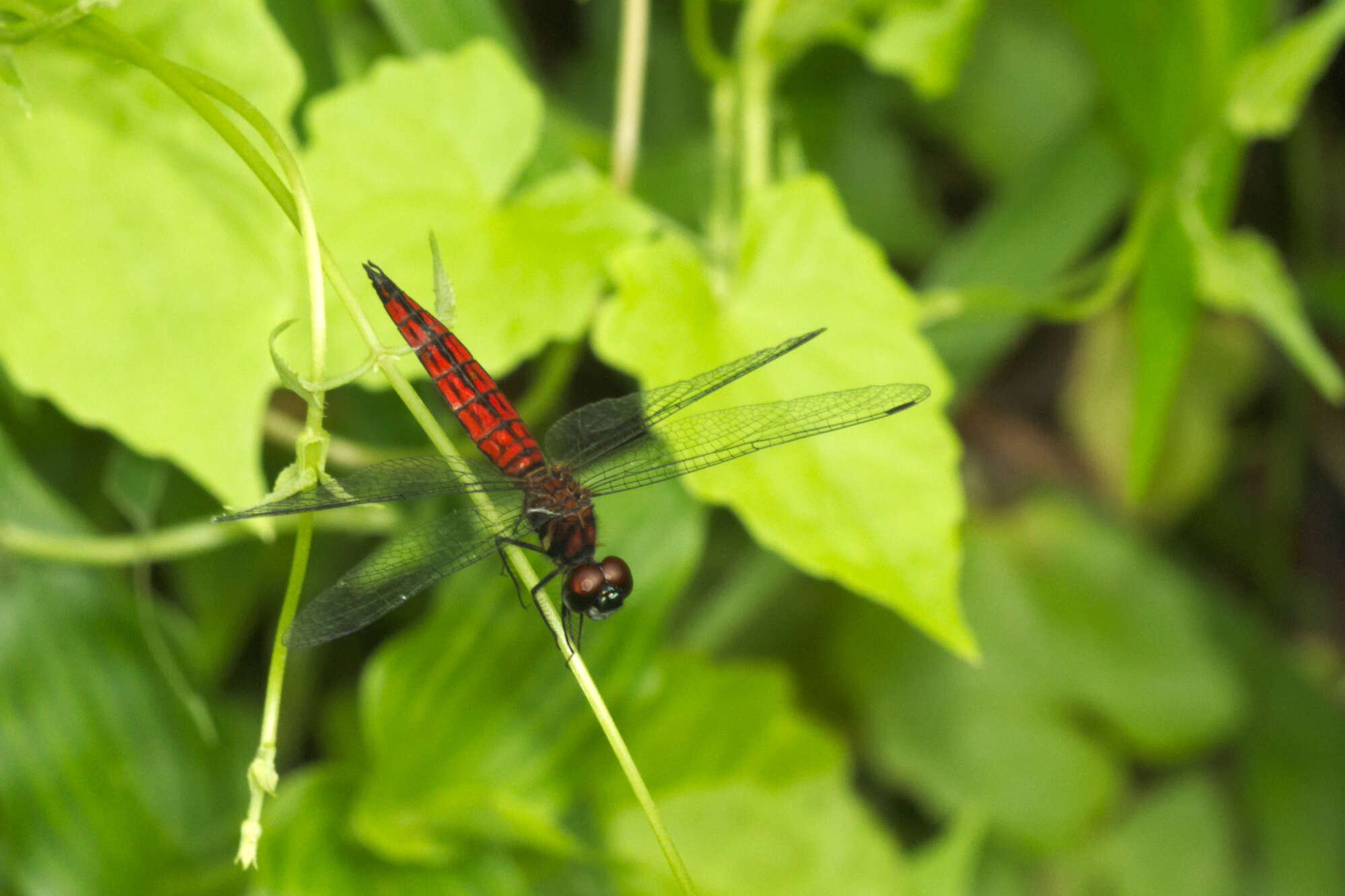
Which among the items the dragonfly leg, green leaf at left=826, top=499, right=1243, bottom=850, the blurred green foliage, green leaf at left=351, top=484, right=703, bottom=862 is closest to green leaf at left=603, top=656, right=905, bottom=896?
the blurred green foliage

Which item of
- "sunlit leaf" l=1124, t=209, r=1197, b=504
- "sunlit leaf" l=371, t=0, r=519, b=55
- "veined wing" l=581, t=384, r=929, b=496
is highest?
"sunlit leaf" l=371, t=0, r=519, b=55

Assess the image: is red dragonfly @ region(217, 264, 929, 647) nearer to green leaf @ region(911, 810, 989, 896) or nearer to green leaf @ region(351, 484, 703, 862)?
green leaf @ region(351, 484, 703, 862)

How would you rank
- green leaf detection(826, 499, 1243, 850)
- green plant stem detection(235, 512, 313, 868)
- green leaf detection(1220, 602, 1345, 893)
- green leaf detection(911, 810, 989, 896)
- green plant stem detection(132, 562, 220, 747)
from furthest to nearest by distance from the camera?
green leaf detection(1220, 602, 1345, 893)
green leaf detection(826, 499, 1243, 850)
green leaf detection(911, 810, 989, 896)
green plant stem detection(132, 562, 220, 747)
green plant stem detection(235, 512, 313, 868)

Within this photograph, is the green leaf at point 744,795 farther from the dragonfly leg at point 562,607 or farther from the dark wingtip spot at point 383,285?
the dark wingtip spot at point 383,285

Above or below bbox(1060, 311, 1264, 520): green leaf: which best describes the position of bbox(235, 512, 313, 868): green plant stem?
above

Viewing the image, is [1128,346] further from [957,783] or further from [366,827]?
[366,827]

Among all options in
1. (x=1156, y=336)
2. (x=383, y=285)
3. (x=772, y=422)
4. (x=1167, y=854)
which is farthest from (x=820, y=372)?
(x=1167, y=854)

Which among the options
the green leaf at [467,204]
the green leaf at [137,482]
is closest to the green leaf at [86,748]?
the green leaf at [137,482]
